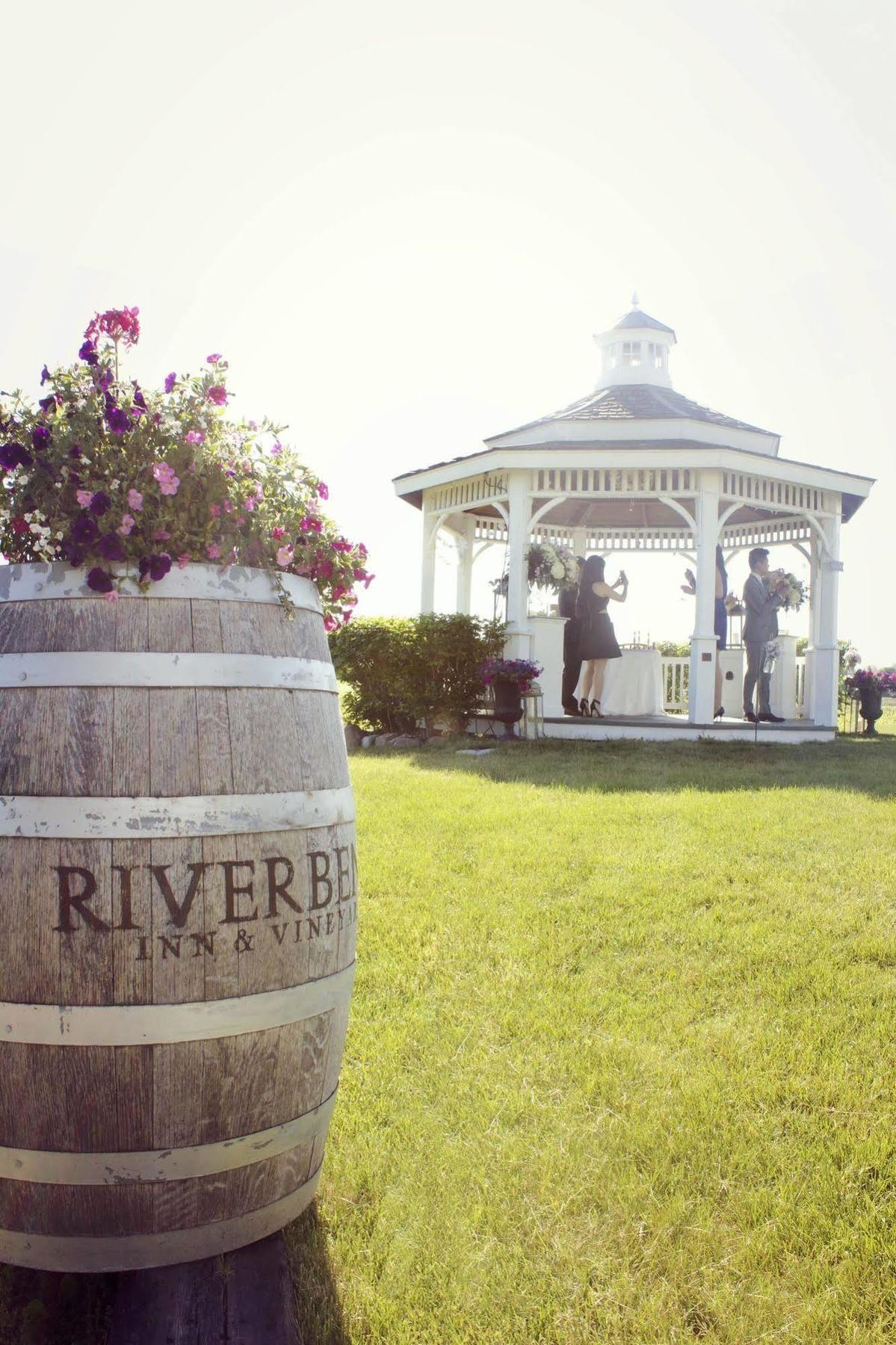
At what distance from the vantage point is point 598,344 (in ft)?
59.9

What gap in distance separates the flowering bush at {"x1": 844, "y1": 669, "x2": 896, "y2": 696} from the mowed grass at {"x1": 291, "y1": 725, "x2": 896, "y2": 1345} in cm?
1142

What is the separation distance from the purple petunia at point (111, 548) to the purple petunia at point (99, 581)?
0.04 meters

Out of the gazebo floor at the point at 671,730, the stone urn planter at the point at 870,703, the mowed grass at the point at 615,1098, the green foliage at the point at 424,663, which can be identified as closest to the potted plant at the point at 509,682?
the green foliage at the point at 424,663

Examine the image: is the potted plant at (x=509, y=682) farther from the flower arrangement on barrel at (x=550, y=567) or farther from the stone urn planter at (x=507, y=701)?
the flower arrangement on barrel at (x=550, y=567)

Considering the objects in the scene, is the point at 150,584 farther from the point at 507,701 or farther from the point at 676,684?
the point at 676,684

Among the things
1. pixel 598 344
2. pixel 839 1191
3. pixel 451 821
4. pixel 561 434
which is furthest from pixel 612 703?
pixel 839 1191

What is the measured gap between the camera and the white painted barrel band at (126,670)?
7.97 feet

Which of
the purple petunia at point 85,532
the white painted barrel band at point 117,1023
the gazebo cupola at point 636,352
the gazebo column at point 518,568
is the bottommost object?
the white painted barrel band at point 117,1023

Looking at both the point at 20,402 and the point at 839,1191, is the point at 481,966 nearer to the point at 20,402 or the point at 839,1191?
the point at 839,1191

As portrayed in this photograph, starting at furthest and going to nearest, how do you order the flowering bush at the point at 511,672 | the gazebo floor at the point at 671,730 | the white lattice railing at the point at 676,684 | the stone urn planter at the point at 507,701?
the white lattice railing at the point at 676,684 → the gazebo floor at the point at 671,730 → the stone urn planter at the point at 507,701 → the flowering bush at the point at 511,672

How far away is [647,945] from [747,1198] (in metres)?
2.05

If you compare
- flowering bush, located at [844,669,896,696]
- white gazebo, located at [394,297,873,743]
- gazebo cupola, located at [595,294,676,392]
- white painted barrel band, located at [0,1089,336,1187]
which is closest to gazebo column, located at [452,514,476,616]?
white gazebo, located at [394,297,873,743]

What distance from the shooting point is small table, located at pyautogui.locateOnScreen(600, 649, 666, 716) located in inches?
637

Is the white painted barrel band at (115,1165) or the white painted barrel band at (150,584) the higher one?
the white painted barrel band at (150,584)
